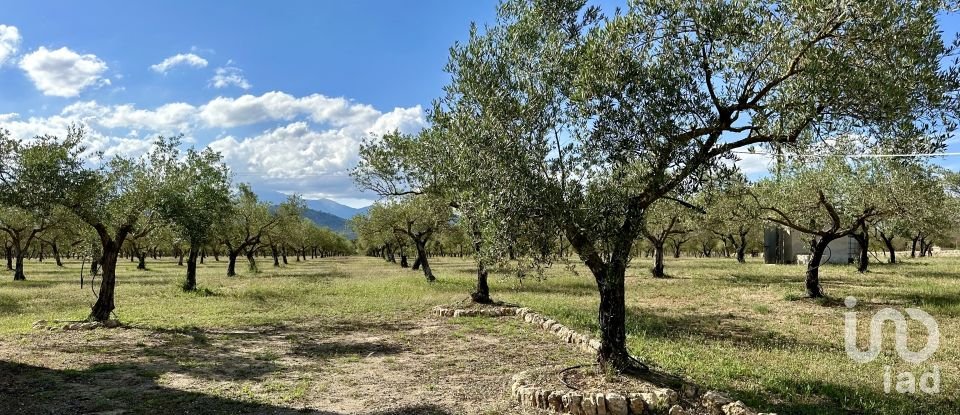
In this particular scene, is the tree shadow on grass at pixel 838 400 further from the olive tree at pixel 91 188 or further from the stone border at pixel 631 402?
the olive tree at pixel 91 188

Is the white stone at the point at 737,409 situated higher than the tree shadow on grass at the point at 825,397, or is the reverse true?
the white stone at the point at 737,409

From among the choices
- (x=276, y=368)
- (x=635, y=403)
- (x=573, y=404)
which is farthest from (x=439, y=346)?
(x=635, y=403)

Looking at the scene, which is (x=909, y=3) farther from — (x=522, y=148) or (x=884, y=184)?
(x=884, y=184)

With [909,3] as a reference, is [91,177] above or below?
below

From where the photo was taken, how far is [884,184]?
76.2ft

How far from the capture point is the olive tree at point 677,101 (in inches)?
328

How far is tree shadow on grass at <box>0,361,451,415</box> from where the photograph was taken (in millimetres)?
9500

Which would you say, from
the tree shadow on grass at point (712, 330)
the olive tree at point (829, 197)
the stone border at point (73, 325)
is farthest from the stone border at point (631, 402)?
the olive tree at point (829, 197)

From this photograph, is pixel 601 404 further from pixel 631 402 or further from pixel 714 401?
pixel 714 401

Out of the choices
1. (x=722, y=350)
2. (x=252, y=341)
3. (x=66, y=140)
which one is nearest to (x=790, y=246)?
(x=722, y=350)

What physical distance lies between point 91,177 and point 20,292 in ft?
64.8

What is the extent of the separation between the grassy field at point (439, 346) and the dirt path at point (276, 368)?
0.18ft

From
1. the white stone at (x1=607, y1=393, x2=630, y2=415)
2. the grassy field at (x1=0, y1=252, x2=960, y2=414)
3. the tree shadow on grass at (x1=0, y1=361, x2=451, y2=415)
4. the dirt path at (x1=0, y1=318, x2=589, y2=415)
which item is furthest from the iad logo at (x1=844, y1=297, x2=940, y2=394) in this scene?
the tree shadow on grass at (x1=0, y1=361, x2=451, y2=415)

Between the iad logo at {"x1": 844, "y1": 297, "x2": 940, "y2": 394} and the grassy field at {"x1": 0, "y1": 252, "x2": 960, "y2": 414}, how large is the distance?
0.70ft
